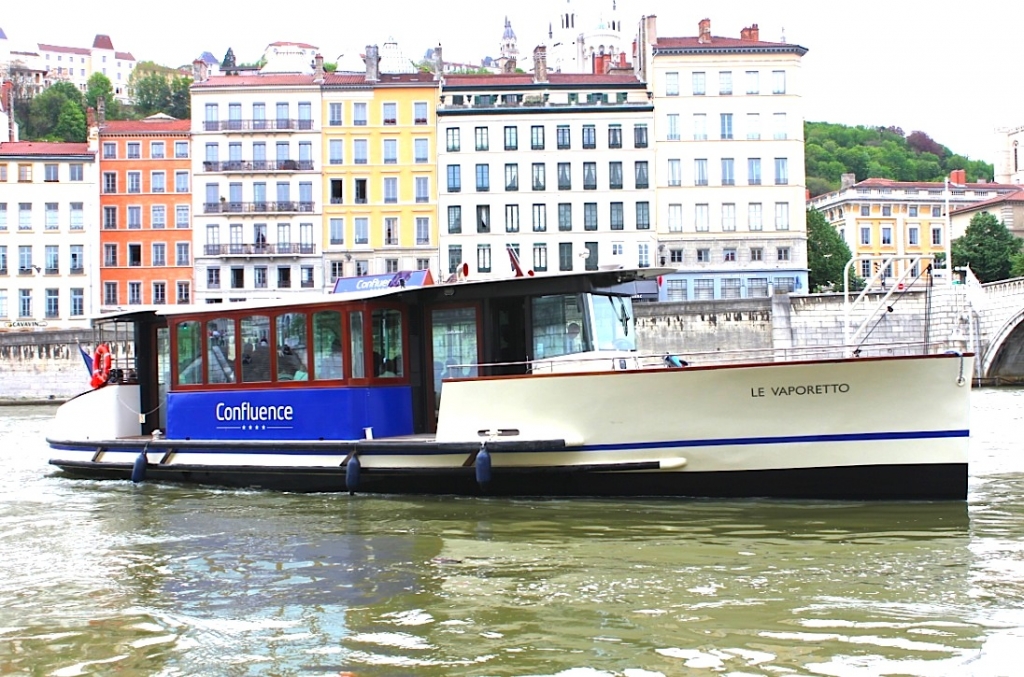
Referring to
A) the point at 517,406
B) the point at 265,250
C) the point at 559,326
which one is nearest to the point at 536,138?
the point at 265,250

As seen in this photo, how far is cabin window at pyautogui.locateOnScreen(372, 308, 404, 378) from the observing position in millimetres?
12656

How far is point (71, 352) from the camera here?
50.3 m

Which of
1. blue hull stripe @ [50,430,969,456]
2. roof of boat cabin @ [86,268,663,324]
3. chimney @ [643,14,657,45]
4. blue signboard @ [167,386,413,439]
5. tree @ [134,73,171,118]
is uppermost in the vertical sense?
tree @ [134,73,171,118]

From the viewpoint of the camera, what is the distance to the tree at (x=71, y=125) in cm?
9906

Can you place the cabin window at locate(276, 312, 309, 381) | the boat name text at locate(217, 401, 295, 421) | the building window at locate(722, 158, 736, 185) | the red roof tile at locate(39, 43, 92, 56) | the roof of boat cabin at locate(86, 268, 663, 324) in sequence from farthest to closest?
the red roof tile at locate(39, 43, 92, 56) < the building window at locate(722, 158, 736, 185) < the boat name text at locate(217, 401, 295, 421) < the cabin window at locate(276, 312, 309, 381) < the roof of boat cabin at locate(86, 268, 663, 324)

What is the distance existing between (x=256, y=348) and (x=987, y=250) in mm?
62563

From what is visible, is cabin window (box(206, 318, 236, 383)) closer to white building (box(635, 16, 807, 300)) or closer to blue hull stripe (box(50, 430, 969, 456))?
blue hull stripe (box(50, 430, 969, 456))

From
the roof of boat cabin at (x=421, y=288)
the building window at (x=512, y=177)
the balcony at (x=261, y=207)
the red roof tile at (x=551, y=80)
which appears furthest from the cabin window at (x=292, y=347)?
the red roof tile at (x=551, y=80)

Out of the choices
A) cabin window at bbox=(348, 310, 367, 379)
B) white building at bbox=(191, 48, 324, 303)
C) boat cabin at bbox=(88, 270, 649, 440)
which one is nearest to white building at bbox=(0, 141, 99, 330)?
white building at bbox=(191, 48, 324, 303)

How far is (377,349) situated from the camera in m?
12.7

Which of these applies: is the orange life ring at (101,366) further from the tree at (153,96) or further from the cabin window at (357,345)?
the tree at (153,96)

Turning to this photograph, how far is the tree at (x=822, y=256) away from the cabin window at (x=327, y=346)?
56.1 m

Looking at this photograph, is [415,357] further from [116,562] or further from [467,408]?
[116,562]

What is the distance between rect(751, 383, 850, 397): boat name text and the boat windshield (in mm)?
1780
